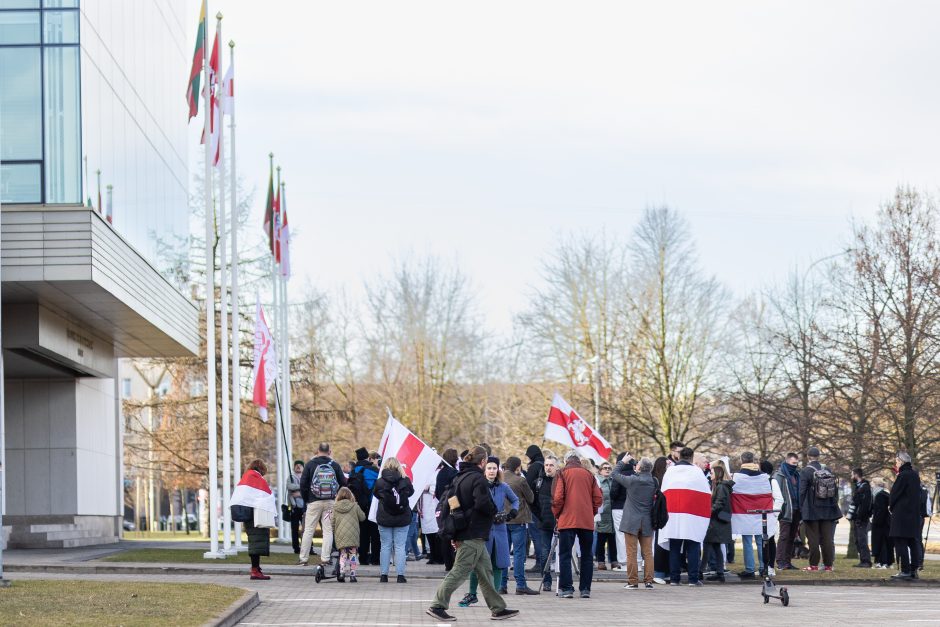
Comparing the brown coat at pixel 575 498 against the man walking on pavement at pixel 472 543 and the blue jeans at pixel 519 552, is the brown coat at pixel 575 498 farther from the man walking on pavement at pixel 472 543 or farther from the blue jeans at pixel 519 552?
the man walking on pavement at pixel 472 543

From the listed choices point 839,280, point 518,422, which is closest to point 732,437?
point 839,280

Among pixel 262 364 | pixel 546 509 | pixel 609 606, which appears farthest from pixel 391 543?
pixel 262 364

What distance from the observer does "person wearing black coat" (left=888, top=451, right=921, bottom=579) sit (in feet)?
67.1

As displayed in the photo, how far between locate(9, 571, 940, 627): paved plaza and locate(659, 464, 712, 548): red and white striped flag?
0.83 meters

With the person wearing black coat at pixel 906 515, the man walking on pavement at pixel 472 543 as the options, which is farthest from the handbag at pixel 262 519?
the person wearing black coat at pixel 906 515

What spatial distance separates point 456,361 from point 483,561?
144 feet

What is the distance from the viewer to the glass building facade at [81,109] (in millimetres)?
25672

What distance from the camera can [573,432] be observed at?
925 inches

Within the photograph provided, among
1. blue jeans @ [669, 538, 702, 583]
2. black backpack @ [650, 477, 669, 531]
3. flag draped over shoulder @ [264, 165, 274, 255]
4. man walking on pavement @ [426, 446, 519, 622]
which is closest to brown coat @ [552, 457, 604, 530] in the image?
black backpack @ [650, 477, 669, 531]

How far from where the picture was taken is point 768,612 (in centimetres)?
1545

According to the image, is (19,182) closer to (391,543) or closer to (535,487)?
(391,543)

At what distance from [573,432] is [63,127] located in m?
11.3

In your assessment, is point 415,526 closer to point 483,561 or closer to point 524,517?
point 524,517

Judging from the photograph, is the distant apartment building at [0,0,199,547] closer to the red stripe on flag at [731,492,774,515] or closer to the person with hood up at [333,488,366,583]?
the person with hood up at [333,488,366,583]
